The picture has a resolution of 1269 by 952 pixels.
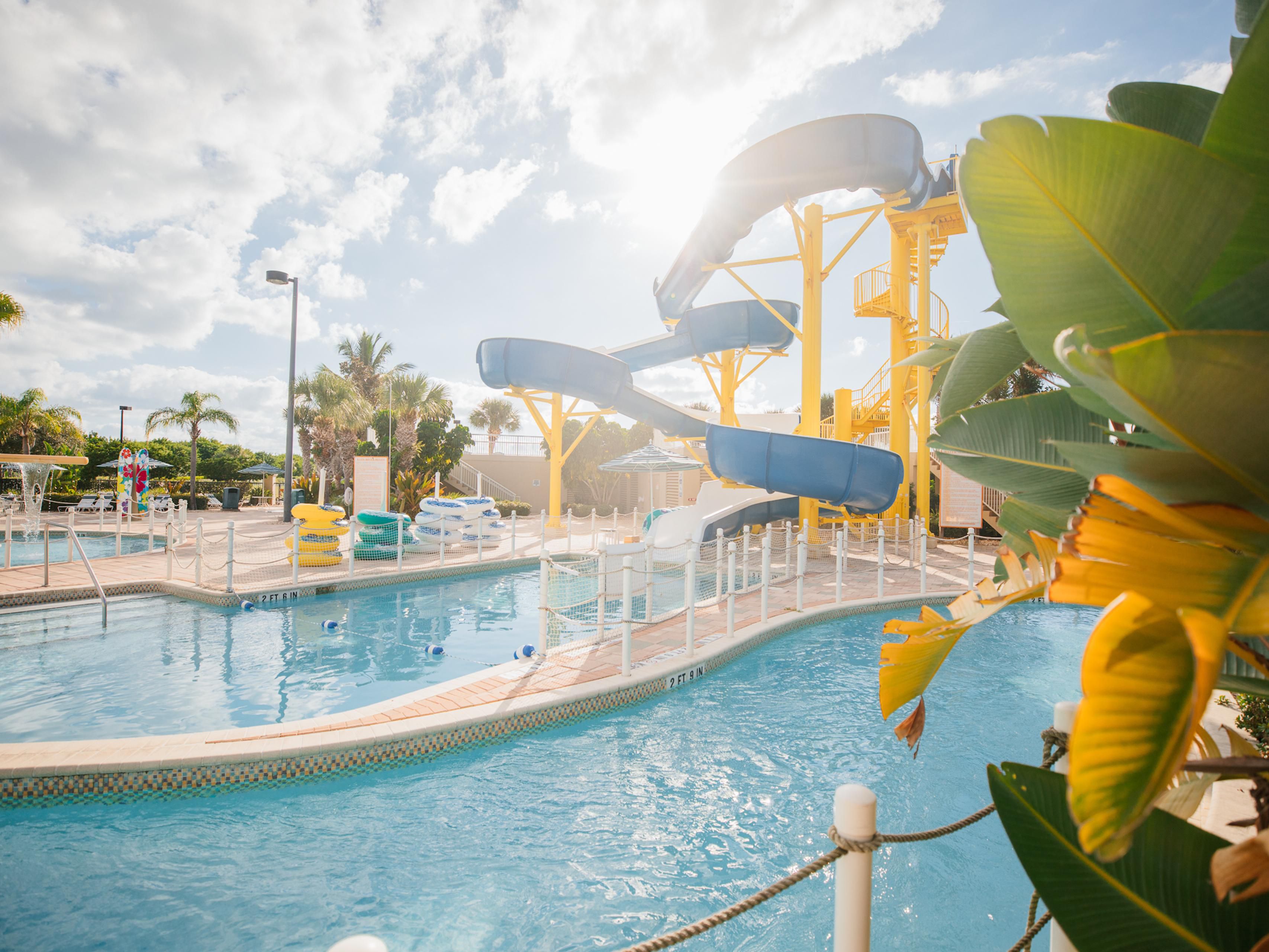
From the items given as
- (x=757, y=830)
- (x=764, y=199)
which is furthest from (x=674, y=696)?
(x=764, y=199)

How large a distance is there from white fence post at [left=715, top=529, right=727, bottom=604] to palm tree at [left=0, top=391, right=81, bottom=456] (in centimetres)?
3374

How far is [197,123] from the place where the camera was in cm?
1110

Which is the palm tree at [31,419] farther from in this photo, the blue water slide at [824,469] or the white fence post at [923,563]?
the white fence post at [923,563]

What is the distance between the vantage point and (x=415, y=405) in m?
26.9

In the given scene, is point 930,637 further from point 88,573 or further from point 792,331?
point 88,573

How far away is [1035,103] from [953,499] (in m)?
14.4

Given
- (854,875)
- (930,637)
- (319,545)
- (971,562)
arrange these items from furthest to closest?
(319,545) → (971,562) → (854,875) → (930,637)

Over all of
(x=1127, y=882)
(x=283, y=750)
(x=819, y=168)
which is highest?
(x=819, y=168)

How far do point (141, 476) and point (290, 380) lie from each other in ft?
26.6

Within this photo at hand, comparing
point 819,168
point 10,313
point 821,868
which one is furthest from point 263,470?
point 821,868

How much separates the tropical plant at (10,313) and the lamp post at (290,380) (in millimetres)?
6301

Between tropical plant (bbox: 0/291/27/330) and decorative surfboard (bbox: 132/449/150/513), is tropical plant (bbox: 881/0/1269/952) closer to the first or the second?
tropical plant (bbox: 0/291/27/330)

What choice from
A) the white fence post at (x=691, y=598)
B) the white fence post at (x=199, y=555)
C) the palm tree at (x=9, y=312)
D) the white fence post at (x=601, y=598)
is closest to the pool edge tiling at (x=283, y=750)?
the white fence post at (x=691, y=598)

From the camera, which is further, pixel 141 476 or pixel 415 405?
pixel 415 405
